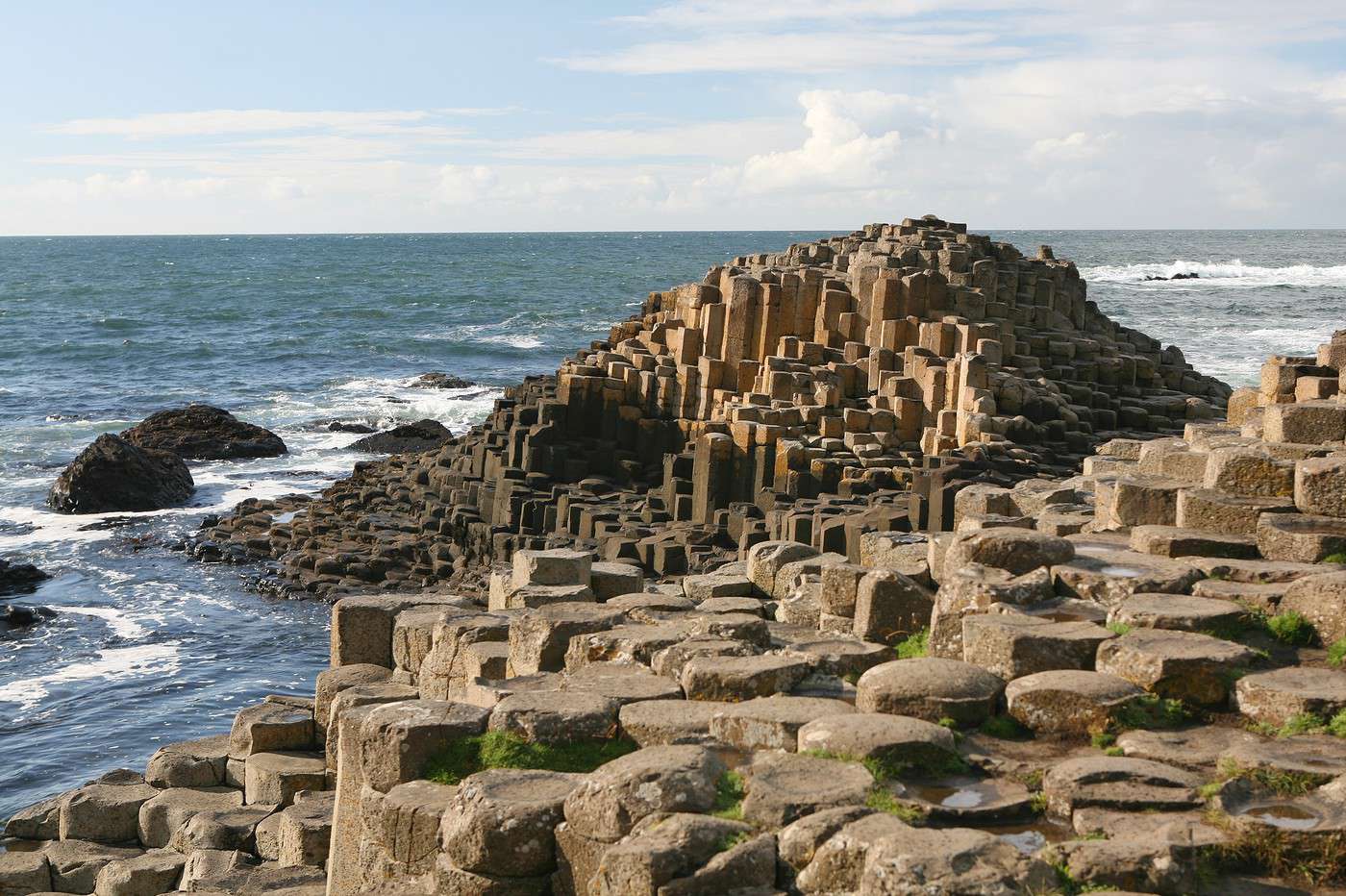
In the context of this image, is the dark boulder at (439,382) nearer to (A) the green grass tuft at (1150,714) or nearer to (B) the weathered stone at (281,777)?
(B) the weathered stone at (281,777)

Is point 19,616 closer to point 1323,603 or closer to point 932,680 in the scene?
point 932,680

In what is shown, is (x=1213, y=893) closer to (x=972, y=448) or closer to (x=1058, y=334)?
(x=972, y=448)

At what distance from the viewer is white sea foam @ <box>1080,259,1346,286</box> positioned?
9012 centimetres

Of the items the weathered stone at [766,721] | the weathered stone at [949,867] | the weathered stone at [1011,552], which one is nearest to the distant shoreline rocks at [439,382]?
the weathered stone at [1011,552]

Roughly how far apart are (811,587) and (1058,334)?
13.8m

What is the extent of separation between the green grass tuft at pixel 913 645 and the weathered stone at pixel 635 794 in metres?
2.75

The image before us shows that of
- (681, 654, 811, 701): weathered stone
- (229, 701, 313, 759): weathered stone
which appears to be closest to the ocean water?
(229, 701, 313, 759): weathered stone

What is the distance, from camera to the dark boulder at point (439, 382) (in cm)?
4647

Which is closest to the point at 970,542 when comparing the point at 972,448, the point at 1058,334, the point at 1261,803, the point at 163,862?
the point at 1261,803

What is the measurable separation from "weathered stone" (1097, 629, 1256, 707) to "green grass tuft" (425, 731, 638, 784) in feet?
9.02

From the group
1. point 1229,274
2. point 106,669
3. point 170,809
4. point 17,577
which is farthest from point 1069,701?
point 1229,274

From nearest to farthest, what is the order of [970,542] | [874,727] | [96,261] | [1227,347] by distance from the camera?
[874,727], [970,542], [1227,347], [96,261]

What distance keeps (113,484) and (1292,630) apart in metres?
24.5

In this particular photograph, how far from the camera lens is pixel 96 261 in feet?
442
